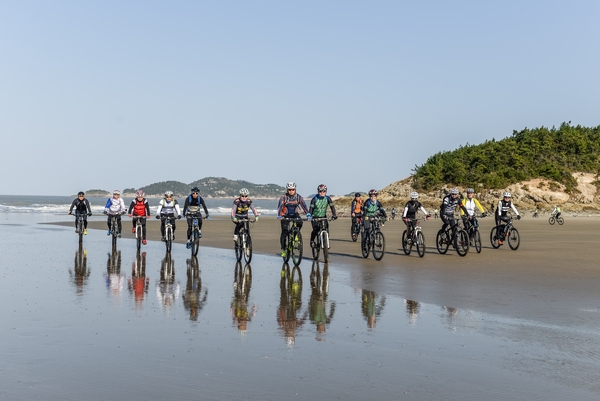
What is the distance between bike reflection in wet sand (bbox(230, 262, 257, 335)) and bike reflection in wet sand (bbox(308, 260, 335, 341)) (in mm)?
986

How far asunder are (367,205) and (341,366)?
→ 49.2 feet

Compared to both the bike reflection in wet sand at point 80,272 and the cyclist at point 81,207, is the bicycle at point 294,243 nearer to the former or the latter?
the bike reflection in wet sand at point 80,272

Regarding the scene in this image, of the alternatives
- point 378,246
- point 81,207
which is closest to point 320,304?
point 378,246

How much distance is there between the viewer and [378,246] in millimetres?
19922

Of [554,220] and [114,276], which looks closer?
[114,276]

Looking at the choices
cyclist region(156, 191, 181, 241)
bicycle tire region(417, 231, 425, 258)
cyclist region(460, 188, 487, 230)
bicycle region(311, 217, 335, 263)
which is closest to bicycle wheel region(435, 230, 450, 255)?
cyclist region(460, 188, 487, 230)

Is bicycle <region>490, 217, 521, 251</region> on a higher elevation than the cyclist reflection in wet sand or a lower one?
higher

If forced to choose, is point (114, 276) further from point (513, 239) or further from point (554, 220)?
point (554, 220)

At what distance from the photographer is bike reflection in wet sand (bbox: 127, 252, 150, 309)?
11.9 meters

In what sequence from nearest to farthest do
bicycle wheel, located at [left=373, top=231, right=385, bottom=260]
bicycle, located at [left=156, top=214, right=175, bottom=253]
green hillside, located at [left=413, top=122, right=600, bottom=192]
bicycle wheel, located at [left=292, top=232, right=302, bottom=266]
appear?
bicycle wheel, located at [left=292, top=232, right=302, bottom=266], bicycle wheel, located at [left=373, top=231, right=385, bottom=260], bicycle, located at [left=156, top=214, right=175, bottom=253], green hillside, located at [left=413, top=122, right=600, bottom=192]

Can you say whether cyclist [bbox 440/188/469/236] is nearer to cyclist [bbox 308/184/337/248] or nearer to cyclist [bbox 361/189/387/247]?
cyclist [bbox 361/189/387/247]

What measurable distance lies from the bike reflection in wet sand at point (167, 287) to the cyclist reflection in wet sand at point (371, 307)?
319cm

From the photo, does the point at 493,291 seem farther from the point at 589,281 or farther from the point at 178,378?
the point at 178,378

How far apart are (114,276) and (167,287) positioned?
2472 millimetres
